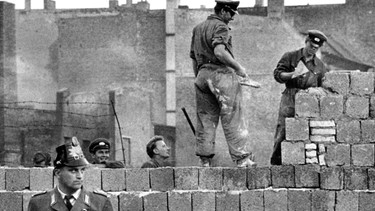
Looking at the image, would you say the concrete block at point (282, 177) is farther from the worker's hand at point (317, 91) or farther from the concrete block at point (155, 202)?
the concrete block at point (155, 202)

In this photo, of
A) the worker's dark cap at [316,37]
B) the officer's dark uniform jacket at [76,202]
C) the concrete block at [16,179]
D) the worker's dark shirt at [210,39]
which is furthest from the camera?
the worker's dark cap at [316,37]

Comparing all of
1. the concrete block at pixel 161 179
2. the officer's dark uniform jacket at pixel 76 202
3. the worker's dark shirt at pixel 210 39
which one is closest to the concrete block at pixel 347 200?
the concrete block at pixel 161 179

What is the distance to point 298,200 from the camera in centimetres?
1336

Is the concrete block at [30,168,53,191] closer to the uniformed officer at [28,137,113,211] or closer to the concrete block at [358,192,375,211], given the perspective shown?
the concrete block at [358,192,375,211]

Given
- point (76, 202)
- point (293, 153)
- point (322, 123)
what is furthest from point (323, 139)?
point (76, 202)

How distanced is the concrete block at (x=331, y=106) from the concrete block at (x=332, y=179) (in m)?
0.71

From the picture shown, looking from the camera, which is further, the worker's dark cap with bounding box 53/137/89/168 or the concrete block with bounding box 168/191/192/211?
the concrete block with bounding box 168/191/192/211

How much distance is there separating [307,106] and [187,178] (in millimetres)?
1786

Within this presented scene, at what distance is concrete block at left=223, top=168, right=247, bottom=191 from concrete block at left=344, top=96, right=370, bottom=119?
5.16ft

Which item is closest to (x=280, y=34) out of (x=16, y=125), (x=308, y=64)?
(x=16, y=125)

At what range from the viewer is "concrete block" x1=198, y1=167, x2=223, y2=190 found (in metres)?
13.5

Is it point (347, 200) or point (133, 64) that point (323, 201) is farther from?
point (133, 64)

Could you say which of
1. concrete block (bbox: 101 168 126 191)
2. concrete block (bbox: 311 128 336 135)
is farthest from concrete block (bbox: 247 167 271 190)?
concrete block (bbox: 101 168 126 191)

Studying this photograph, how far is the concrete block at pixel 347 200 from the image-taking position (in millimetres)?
13305
